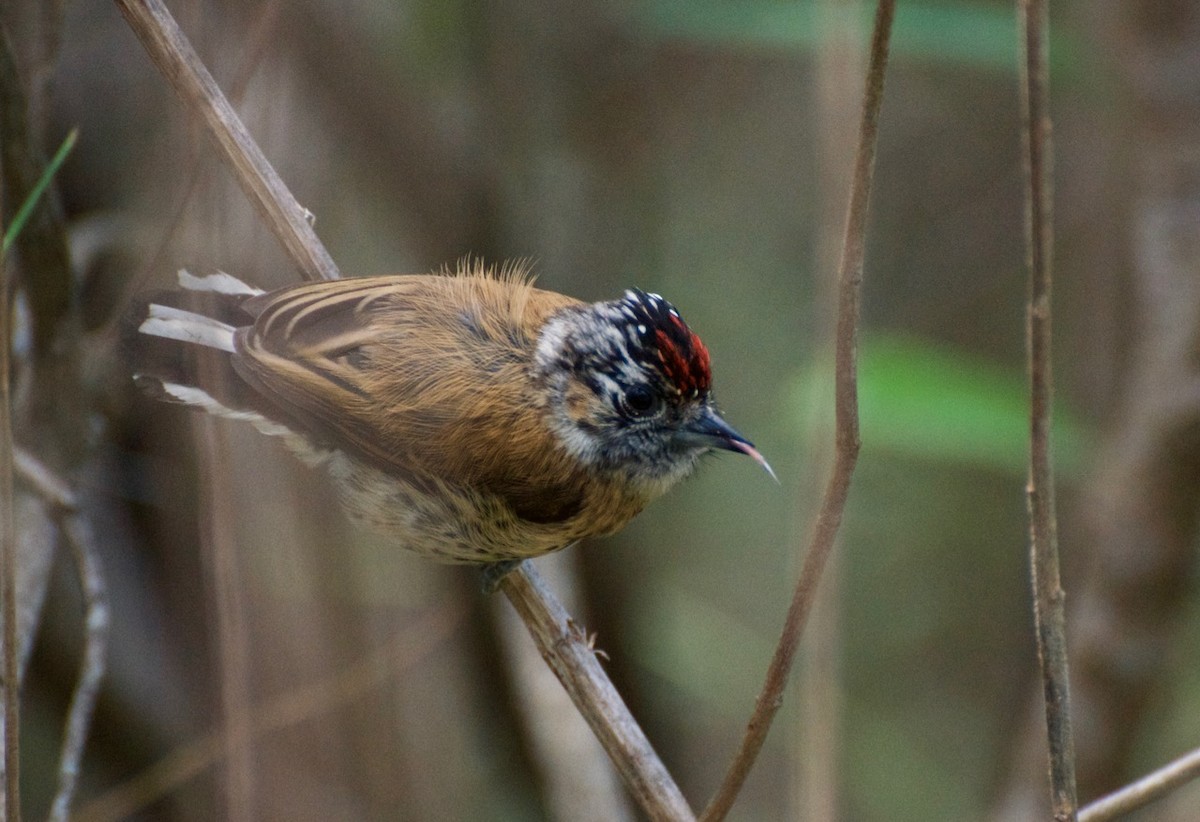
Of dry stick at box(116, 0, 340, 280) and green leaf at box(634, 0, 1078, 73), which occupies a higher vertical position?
green leaf at box(634, 0, 1078, 73)

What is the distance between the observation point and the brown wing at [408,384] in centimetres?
264

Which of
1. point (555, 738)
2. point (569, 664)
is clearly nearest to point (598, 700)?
point (569, 664)

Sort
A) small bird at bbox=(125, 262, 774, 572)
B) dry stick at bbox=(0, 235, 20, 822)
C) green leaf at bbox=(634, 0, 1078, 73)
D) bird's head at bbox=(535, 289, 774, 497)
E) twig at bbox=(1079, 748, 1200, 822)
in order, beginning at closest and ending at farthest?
dry stick at bbox=(0, 235, 20, 822) < twig at bbox=(1079, 748, 1200, 822) < small bird at bbox=(125, 262, 774, 572) < bird's head at bbox=(535, 289, 774, 497) < green leaf at bbox=(634, 0, 1078, 73)

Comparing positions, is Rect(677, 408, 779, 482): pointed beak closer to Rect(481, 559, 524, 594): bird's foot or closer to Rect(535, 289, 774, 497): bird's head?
Rect(535, 289, 774, 497): bird's head

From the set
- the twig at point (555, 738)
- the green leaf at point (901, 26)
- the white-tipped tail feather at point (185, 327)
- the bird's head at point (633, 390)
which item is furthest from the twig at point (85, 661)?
A: the green leaf at point (901, 26)

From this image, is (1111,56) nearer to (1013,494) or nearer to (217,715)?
(1013,494)

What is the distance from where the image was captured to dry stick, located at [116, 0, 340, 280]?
7.29ft

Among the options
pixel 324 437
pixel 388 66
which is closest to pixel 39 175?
A: pixel 324 437

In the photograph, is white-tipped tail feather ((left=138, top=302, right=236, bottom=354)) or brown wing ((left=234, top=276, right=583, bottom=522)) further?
brown wing ((left=234, top=276, right=583, bottom=522))

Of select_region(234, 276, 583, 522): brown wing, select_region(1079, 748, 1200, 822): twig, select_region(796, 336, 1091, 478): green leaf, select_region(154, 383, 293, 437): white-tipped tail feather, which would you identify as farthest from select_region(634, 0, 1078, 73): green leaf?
select_region(1079, 748, 1200, 822): twig

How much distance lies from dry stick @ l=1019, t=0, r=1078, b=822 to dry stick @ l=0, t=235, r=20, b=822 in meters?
1.40

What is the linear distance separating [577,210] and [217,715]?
241 centimetres

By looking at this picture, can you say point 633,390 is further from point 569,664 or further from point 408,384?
point 569,664

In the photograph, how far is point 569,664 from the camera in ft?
7.59
